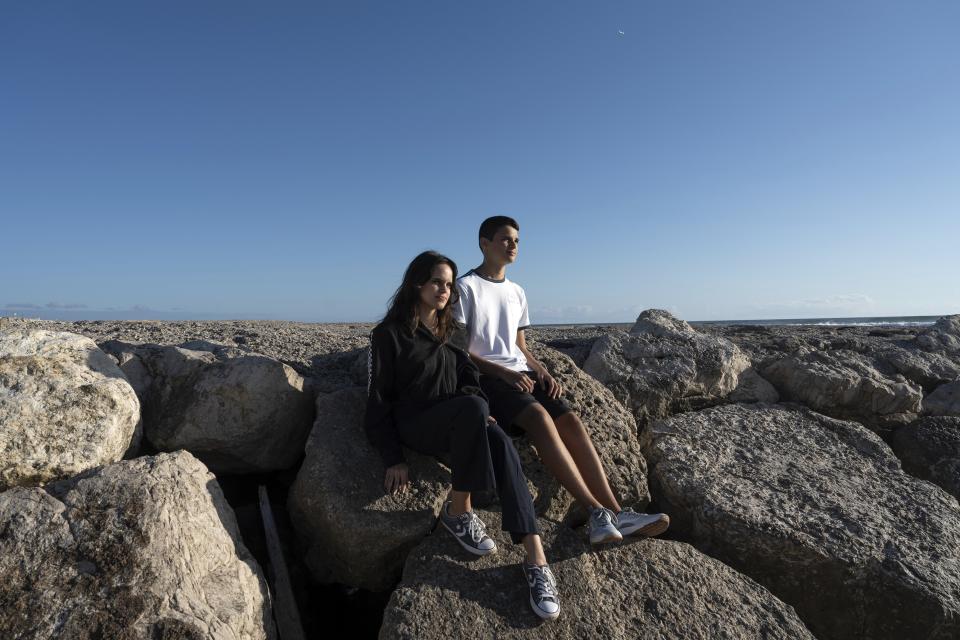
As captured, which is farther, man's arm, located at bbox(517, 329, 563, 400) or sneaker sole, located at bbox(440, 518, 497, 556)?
man's arm, located at bbox(517, 329, 563, 400)

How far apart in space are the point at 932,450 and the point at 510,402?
164 inches

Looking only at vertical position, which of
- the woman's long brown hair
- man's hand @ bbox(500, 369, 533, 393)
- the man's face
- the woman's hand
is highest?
the man's face

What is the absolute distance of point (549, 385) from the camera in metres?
4.41

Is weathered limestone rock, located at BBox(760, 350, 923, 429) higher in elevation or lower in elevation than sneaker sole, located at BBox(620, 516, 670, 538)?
higher

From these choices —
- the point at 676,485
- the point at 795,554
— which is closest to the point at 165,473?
the point at 676,485

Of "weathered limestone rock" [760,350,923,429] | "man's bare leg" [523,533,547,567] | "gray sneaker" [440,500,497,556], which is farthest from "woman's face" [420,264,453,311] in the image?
"weathered limestone rock" [760,350,923,429]

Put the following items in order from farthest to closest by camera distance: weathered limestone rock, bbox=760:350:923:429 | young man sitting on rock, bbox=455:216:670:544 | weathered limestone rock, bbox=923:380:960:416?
1. weathered limestone rock, bbox=923:380:960:416
2. weathered limestone rock, bbox=760:350:923:429
3. young man sitting on rock, bbox=455:216:670:544

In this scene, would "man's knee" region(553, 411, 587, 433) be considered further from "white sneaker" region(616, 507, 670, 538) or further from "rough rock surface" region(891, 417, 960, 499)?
"rough rock surface" region(891, 417, 960, 499)

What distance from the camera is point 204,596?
281cm

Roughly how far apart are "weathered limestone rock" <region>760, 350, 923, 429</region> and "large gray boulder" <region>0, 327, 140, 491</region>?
5944 mm

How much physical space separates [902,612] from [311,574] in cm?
378

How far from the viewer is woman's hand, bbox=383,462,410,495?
3.56 m

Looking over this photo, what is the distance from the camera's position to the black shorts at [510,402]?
13.2ft

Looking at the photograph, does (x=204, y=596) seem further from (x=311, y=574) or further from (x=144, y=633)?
(x=311, y=574)
